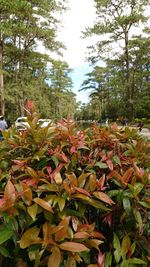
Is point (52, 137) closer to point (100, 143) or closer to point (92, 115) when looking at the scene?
point (100, 143)

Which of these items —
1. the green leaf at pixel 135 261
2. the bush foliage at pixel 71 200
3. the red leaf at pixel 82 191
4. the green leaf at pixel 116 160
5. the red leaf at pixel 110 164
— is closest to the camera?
the bush foliage at pixel 71 200

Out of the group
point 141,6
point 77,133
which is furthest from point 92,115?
point 77,133

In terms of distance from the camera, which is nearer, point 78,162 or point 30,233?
point 30,233

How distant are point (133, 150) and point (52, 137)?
552 mm

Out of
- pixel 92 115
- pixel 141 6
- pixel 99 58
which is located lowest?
pixel 92 115

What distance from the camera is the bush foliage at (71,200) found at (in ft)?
4.65

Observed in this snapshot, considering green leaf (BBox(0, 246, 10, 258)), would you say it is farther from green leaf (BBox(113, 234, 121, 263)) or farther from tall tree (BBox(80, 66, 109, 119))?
tall tree (BBox(80, 66, 109, 119))

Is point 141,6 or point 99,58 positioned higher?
point 141,6

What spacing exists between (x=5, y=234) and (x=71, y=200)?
348 millimetres

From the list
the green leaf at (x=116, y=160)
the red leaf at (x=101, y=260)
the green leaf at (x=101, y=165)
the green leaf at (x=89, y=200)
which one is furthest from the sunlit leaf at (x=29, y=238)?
the green leaf at (x=116, y=160)

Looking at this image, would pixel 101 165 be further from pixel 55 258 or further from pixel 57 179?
pixel 55 258

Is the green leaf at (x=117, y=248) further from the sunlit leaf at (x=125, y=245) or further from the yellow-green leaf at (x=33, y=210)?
the yellow-green leaf at (x=33, y=210)

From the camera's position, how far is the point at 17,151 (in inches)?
82.6

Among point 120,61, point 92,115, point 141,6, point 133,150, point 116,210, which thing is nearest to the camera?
point 116,210
